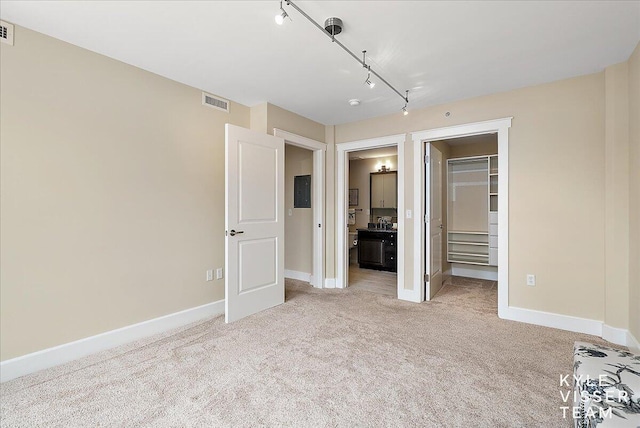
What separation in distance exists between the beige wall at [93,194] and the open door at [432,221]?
2715mm

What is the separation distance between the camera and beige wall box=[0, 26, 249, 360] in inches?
84.0

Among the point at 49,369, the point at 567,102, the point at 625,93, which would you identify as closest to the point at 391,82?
the point at 567,102

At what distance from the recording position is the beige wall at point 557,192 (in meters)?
2.85

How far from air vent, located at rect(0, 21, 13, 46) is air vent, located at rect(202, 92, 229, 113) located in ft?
4.88

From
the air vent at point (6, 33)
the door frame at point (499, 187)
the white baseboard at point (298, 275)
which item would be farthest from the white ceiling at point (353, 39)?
the white baseboard at point (298, 275)

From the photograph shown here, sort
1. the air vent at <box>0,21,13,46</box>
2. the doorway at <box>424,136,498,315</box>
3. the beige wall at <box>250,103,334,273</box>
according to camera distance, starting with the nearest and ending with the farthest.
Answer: the air vent at <box>0,21,13,46</box> < the beige wall at <box>250,103,334,273</box> < the doorway at <box>424,136,498,315</box>

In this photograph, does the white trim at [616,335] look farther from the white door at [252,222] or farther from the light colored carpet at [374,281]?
the white door at [252,222]

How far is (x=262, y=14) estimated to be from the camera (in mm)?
2020

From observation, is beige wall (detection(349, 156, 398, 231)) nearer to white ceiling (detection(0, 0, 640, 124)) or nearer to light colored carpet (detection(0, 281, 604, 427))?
white ceiling (detection(0, 0, 640, 124))

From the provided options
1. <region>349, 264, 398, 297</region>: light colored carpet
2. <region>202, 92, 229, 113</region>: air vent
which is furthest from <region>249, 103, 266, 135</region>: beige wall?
<region>349, 264, 398, 297</region>: light colored carpet

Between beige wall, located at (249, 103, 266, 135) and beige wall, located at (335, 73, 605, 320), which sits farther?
beige wall, located at (249, 103, 266, 135)

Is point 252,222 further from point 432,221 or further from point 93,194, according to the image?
point 432,221

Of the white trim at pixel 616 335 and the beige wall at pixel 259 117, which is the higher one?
the beige wall at pixel 259 117

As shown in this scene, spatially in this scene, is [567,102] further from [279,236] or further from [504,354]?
[279,236]
